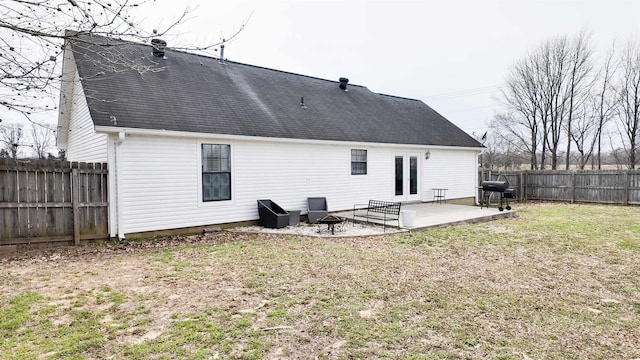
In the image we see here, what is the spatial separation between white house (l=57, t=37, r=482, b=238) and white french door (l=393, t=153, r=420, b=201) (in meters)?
0.05

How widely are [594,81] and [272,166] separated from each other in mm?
21841

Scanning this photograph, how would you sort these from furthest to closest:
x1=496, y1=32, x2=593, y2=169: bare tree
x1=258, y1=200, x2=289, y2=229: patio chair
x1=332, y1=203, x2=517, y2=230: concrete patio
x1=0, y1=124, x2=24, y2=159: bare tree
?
x1=496, y1=32, x2=593, y2=169: bare tree, x1=332, y1=203, x2=517, y2=230: concrete patio, x1=258, y1=200, x2=289, y2=229: patio chair, x1=0, y1=124, x2=24, y2=159: bare tree

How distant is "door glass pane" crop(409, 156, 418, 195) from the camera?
14258 millimetres

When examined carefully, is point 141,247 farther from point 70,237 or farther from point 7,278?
point 7,278

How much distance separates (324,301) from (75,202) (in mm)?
6122

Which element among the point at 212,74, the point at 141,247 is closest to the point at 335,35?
the point at 212,74

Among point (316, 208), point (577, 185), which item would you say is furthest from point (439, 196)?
point (577, 185)

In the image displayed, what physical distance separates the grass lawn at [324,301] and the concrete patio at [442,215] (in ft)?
7.26

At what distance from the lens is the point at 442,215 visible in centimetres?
1161

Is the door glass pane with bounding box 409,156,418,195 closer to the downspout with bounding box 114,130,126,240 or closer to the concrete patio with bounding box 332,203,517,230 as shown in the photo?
the concrete patio with bounding box 332,203,517,230

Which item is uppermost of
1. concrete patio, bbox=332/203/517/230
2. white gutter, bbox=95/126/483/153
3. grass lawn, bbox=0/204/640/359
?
white gutter, bbox=95/126/483/153

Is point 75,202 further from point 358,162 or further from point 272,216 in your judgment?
point 358,162

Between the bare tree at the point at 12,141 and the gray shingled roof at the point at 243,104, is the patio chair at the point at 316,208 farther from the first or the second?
the bare tree at the point at 12,141

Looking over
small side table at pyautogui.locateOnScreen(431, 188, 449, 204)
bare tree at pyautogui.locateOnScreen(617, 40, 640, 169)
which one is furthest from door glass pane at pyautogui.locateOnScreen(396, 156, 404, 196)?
bare tree at pyautogui.locateOnScreen(617, 40, 640, 169)
